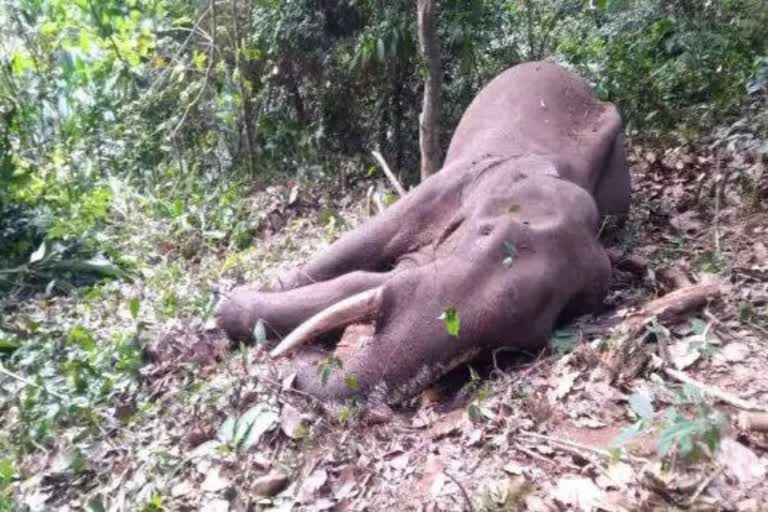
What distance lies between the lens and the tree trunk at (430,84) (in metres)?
4.53

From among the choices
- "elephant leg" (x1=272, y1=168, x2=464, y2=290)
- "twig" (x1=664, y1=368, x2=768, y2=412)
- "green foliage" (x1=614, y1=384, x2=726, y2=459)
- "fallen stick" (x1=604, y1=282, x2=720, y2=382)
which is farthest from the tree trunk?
"green foliage" (x1=614, y1=384, x2=726, y2=459)

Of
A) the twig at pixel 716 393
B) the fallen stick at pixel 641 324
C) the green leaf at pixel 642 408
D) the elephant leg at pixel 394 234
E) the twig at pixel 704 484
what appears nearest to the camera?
the twig at pixel 704 484

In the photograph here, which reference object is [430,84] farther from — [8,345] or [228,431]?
[8,345]

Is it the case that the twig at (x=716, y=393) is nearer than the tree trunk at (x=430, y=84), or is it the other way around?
the twig at (x=716, y=393)

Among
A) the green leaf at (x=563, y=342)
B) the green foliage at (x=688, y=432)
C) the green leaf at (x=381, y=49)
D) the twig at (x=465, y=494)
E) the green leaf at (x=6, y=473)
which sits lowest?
the green leaf at (x=6, y=473)

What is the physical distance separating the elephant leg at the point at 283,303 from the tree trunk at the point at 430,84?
1.73 meters

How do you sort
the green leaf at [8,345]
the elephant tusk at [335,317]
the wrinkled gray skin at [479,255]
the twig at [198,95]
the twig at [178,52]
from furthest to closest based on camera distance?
the twig at [178,52]
the twig at [198,95]
the green leaf at [8,345]
the elephant tusk at [335,317]
the wrinkled gray skin at [479,255]

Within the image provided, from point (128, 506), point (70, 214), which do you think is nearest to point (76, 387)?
point (128, 506)

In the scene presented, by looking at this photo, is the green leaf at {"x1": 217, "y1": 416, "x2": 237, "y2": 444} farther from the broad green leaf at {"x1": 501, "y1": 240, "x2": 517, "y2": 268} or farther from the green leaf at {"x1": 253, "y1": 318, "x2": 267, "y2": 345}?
the broad green leaf at {"x1": 501, "y1": 240, "x2": 517, "y2": 268}

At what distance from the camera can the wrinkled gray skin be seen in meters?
3.00

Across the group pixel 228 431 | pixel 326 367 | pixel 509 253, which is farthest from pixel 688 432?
pixel 228 431

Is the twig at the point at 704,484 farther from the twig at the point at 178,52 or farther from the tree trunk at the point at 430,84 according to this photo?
the twig at the point at 178,52

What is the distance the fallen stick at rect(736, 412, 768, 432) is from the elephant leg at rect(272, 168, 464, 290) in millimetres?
1570

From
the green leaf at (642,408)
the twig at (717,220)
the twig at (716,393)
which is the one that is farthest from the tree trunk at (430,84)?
the green leaf at (642,408)
